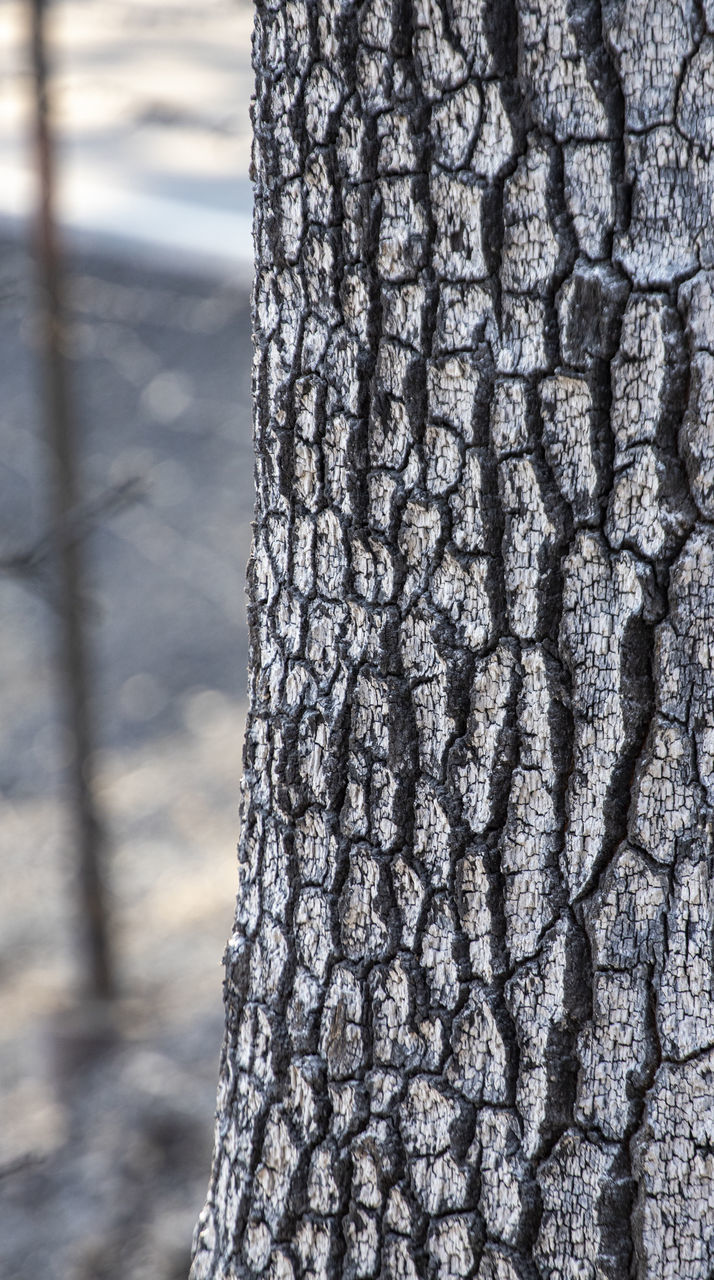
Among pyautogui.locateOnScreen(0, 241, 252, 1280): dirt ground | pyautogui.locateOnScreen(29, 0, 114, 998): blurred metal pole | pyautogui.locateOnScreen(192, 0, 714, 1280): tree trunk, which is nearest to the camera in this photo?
pyautogui.locateOnScreen(192, 0, 714, 1280): tree trunk

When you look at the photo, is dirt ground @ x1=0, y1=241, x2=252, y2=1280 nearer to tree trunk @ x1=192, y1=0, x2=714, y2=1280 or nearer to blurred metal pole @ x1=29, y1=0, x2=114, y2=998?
blurred metal pole @ x1=29, y1=0, x2=114, y2=998

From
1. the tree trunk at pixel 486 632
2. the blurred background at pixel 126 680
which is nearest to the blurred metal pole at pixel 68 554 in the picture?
the blurred background at pixel 126 680

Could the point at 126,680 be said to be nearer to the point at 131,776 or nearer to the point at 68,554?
the point at 131,776

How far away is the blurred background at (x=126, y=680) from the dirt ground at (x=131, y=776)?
2 centimetres

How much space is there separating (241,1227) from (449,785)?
67cm

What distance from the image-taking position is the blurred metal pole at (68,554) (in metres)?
4.75

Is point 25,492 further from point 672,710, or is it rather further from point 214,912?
point 672,710

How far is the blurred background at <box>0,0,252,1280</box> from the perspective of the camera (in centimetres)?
380

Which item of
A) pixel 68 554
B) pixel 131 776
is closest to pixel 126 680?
pixel 131 776

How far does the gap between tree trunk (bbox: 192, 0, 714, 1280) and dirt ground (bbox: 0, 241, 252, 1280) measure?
145 cm

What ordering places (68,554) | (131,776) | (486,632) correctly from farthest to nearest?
(131,776) → (68,554) → (486,632)

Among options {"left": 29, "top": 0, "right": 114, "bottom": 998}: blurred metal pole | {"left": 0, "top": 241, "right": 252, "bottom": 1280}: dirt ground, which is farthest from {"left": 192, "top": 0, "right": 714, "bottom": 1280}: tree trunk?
{"left": 29, "top": 0, "right": 114, "bottom": 998}: blurred metal pole

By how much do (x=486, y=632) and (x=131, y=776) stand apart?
7.49 meters

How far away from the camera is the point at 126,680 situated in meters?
9.29
